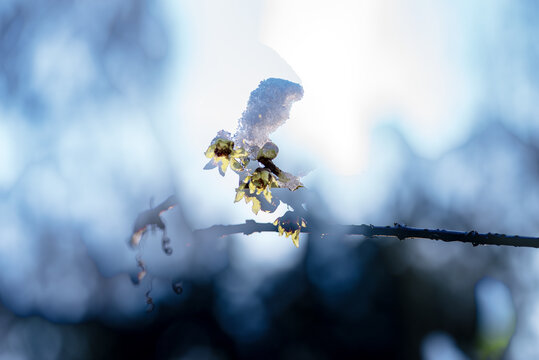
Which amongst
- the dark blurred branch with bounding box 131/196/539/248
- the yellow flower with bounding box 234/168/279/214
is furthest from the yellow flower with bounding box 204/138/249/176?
the dark blurred branch with bounding box 131/196/539/248

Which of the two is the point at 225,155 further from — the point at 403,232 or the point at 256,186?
the point at 403,232

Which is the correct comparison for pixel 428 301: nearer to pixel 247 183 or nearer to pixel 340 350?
pixel 340 350

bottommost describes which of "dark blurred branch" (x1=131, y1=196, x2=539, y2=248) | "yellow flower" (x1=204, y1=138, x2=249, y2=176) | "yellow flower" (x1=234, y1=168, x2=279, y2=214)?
"dark blurred branch" (x1=131, y1=196, x2=539, y2=248)

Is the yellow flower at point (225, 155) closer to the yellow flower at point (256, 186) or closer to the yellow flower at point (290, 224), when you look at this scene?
the yellow flower at point (256, 186)

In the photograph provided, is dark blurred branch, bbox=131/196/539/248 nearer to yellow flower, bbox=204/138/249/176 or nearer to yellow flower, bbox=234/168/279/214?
yellow flower, bbox=234/168/279/214

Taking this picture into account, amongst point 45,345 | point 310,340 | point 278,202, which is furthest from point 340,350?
point 278,202
